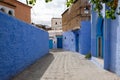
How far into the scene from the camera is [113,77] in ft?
34.0

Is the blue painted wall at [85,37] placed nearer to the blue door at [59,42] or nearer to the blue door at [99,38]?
the blue door at [99,38]

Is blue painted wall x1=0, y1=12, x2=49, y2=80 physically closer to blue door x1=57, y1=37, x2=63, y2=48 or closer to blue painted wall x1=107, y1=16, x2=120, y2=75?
blue painted wall x1=107, y1=16, x2=120, y2=75

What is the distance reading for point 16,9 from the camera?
70.8 ft

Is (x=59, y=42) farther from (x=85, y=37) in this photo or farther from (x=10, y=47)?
(x=10, y=47)

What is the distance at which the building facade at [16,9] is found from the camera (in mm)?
18263

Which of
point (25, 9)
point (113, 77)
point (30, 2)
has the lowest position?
point (113, 77)

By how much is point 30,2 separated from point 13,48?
20.0 feet

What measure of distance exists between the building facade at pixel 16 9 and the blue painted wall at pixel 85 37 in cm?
637

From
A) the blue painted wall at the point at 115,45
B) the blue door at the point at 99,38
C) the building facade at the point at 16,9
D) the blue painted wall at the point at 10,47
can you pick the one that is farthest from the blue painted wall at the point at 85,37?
the blue painted wall at the point at 10,47

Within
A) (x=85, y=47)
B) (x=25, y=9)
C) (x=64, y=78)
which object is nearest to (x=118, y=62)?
(x=64, y=78)

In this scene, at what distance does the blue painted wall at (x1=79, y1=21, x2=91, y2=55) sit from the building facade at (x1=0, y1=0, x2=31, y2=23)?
637 centimetres

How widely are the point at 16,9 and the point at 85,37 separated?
27.6 feet

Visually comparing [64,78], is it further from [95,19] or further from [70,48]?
[70,48]

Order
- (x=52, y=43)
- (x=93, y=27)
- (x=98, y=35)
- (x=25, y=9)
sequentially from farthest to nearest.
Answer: (x=52, y=43) < (x=25, y=9) < (x=93, y=27) < (x=98, y=35)
